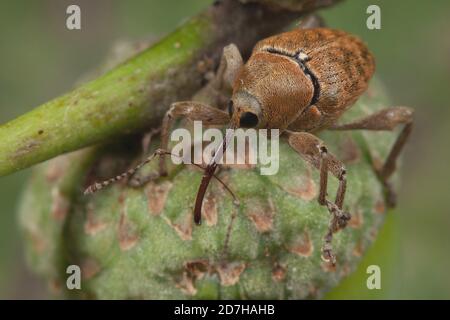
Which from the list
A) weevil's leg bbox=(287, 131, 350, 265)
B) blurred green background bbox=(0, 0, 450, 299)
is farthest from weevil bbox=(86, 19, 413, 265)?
blurred green background bbox=(0, 0, 450, 299)

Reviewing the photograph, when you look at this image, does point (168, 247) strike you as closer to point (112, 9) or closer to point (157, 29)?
point (157, 29)

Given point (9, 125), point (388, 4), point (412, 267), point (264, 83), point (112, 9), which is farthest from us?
point (112, 9)

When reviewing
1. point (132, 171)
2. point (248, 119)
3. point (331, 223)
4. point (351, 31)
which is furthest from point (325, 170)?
point (351, 31)

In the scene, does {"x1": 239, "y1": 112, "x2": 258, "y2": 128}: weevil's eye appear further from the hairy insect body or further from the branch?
the branch

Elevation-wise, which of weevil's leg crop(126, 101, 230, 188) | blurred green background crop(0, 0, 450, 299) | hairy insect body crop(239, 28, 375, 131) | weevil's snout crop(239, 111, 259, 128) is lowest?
weevil's snout crop(239, 111, 259, 128)

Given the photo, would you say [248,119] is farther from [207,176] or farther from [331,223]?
[331,223]

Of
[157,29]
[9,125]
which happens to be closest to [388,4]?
[157,29]

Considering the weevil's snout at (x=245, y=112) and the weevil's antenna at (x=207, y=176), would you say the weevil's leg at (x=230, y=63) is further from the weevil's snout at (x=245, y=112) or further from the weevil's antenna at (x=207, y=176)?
the weevil's antenna at (x=207, y=176)
